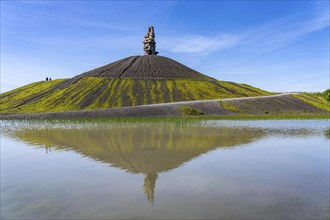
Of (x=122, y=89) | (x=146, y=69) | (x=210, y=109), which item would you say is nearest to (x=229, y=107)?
(x=210, y=109)

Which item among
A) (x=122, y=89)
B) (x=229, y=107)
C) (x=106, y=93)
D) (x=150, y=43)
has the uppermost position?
(x=150, y=43)

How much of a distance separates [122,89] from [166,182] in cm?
11659

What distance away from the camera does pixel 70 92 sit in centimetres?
13050

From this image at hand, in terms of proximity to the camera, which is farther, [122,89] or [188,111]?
[122,89]

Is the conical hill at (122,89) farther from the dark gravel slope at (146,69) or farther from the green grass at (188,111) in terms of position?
the green grass at (188,111)

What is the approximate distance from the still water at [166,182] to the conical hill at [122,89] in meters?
87.2

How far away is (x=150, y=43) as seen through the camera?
17625 cm

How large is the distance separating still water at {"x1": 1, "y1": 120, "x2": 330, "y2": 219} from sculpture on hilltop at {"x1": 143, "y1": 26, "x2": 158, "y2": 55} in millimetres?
148051

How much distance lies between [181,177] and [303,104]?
391 ft

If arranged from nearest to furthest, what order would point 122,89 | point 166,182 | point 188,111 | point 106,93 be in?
1. point 166,182
2. point 188,111
3. point 106,93
4. point 122,89

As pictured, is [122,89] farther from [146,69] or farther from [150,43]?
[150,43]

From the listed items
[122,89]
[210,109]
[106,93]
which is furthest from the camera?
[122,89]

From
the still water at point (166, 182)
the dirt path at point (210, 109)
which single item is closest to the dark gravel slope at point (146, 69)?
the dirt path at point (210, 109)

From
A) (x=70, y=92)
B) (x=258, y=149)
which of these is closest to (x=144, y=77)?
(x=70, y=92)
